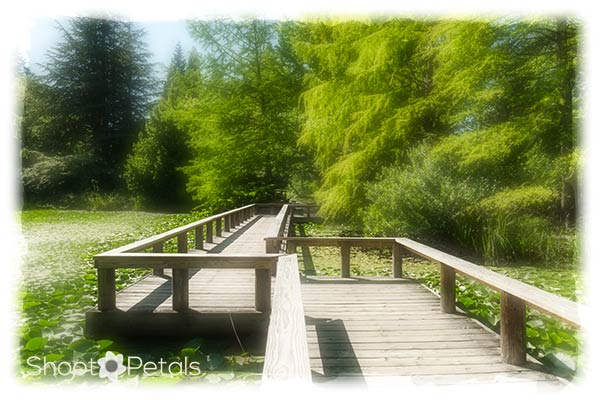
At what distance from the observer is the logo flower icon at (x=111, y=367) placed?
315 cm

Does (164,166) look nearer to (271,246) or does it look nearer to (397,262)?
(271,246)

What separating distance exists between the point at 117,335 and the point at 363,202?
8793 millimetres

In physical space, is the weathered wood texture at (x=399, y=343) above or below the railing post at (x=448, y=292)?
below

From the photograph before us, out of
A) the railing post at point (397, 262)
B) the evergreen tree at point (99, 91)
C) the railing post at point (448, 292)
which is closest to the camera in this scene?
the railing post at point (448, 292)

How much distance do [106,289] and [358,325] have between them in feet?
8.13

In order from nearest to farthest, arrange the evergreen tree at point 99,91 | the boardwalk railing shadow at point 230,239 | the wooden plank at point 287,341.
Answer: the wooden plank at point 287,341
the boardwalk railing shadow at point 230,239
the evergreen tree at point 99,91

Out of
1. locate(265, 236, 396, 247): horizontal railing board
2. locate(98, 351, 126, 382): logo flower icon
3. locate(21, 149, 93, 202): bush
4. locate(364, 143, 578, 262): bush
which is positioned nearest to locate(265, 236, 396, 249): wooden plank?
locate(265, 236, 396, 247): horizontal railing board

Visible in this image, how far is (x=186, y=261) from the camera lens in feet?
13.5

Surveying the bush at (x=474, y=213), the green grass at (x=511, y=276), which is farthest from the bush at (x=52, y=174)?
the bush at (x=474, y=213)

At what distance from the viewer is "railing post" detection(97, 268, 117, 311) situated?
4.16m

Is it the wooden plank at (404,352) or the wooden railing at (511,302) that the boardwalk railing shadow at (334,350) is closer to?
the wooden plank at (404,352)

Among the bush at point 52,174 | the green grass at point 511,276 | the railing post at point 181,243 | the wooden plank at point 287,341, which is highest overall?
the bush at point 52,174

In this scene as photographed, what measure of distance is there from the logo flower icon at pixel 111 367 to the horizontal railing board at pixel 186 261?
0.98 m

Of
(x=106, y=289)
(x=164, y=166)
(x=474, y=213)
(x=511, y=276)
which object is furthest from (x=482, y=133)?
(x=164, y=166)
